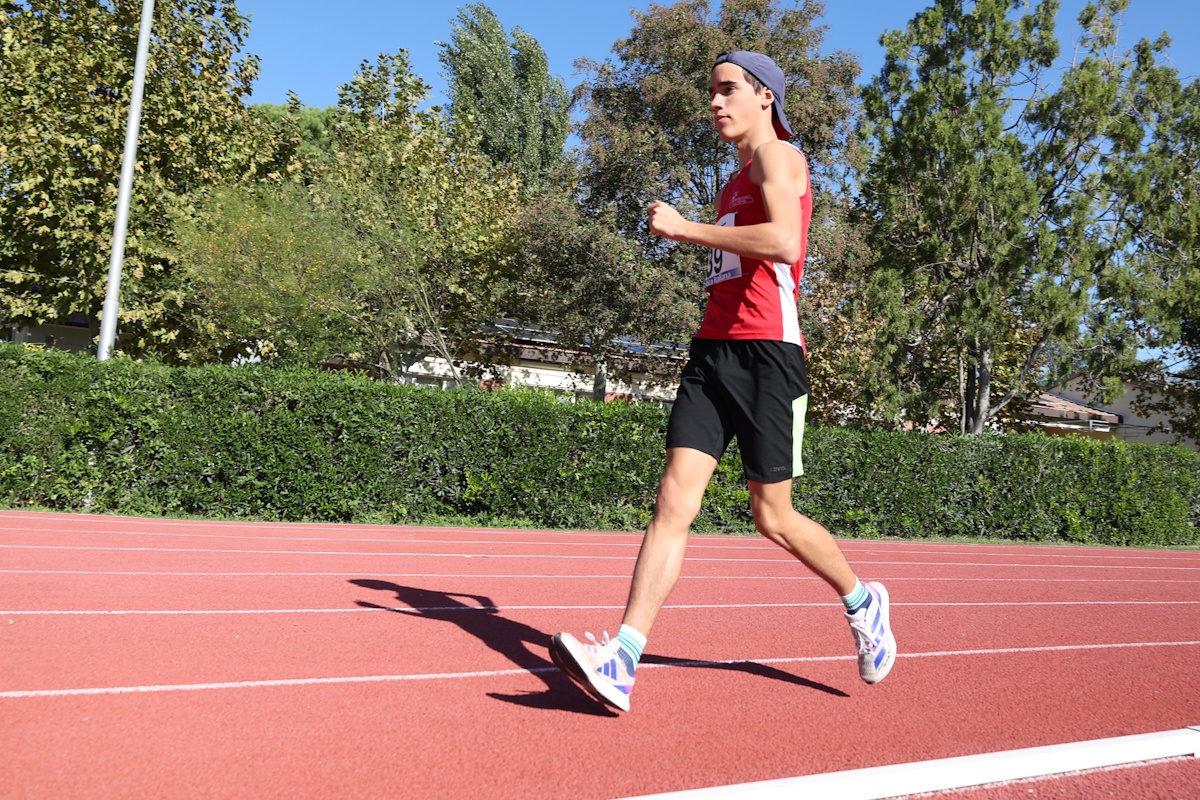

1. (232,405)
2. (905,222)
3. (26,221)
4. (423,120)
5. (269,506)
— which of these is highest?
(423,120)

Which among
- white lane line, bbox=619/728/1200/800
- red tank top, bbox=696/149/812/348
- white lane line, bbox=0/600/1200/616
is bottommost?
white lane line, bbox=0/600/1200/616

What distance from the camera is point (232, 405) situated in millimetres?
11523

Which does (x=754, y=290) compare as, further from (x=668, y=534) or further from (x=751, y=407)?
(x=668, y=534)

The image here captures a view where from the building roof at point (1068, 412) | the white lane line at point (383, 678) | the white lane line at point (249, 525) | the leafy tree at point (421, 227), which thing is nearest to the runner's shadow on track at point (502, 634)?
the white lane line at point (383, 678)

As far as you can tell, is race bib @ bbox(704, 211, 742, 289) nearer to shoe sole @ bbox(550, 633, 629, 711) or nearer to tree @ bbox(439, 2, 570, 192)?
shoe sole @ bbox(550, 633, 629, 711)

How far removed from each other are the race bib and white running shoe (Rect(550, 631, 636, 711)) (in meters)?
1.46

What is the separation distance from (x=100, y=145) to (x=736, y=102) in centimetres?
1812

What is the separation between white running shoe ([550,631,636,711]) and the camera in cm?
320

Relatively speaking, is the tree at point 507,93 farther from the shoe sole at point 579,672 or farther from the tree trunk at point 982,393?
the shoe sole at point 579,672

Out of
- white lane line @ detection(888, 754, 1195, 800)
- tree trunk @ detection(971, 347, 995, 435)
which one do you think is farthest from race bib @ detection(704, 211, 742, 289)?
tree trunk @ detection(971, 347, 995, 435)

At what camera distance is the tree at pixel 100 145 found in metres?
18.1

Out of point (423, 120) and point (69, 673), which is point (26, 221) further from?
point (69, 673)

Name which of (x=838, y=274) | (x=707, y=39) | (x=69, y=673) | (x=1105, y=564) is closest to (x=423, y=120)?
(x=707, y=39)

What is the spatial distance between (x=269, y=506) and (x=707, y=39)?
12129mm
